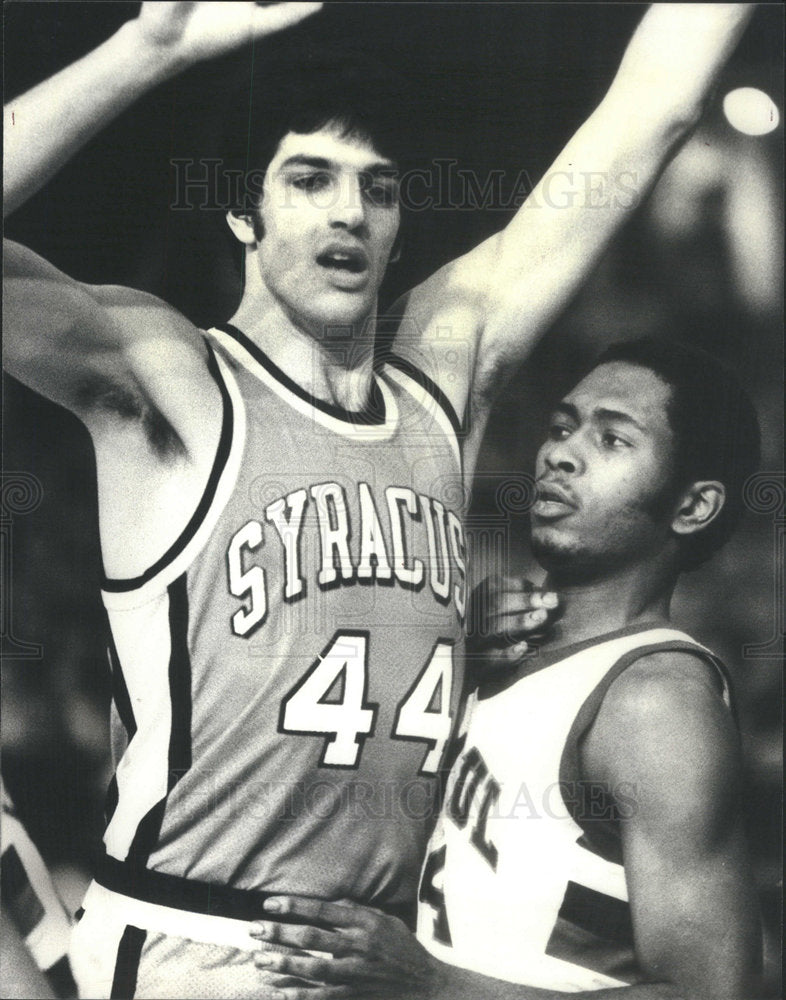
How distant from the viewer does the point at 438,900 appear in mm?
2355

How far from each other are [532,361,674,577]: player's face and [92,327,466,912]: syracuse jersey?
27 centimetres

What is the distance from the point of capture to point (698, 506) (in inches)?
97.7

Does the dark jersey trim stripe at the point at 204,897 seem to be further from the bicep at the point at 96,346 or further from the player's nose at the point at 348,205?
the player's nose at the point at 348,205

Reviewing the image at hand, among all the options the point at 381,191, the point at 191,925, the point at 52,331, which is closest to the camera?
the point at 191,925

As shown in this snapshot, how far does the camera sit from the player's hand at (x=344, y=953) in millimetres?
2287

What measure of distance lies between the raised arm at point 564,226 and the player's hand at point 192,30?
0.74 meters

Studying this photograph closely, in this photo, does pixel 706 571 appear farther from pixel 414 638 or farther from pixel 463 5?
pixel 463 5

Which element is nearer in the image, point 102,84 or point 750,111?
point 102,84

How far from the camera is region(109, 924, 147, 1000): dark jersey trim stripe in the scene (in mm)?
2295

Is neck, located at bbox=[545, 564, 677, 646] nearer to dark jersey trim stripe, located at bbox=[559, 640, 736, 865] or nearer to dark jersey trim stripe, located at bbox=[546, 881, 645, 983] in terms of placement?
dark jersey trim stripe, located at bbox=[559, 640, 736, 865]

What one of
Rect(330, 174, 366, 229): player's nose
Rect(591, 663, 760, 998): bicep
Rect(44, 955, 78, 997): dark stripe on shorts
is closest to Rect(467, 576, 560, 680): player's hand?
Rect(591, 663, 760, 998): bicep

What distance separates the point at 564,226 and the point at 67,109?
120 centimetres

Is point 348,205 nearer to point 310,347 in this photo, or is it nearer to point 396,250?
point 396,250

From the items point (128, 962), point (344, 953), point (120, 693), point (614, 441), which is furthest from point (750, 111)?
point (128, 962)
